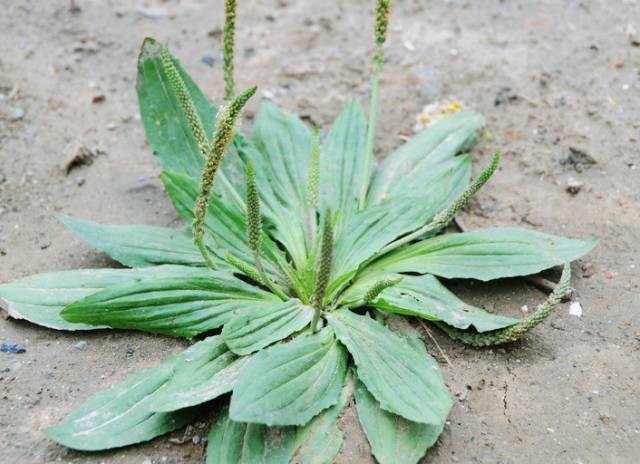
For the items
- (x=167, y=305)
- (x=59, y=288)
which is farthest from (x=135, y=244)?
(x=167, y=305)

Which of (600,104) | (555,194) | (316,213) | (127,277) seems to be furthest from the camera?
(600,104)

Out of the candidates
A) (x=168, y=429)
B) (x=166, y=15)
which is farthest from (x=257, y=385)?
(x=166, y=15)

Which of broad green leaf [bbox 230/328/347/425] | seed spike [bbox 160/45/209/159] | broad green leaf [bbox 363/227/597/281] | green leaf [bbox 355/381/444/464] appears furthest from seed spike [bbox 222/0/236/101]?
green leaf [bbox 355/381/444/464]

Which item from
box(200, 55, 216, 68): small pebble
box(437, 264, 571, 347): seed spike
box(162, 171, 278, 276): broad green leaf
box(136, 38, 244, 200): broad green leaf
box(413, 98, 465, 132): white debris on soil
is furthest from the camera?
box(200, 55, 216, 68): small pebble

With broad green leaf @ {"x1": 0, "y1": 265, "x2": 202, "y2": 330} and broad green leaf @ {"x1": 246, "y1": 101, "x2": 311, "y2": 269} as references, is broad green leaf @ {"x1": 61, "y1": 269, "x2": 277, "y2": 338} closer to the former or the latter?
broad green leaf @ {"x1": 0, "y1": 265, "x2": 202, "y2": 330}

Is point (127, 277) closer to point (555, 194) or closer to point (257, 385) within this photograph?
point (257, 385)

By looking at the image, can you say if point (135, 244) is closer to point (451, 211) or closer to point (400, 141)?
point (451, 211)
